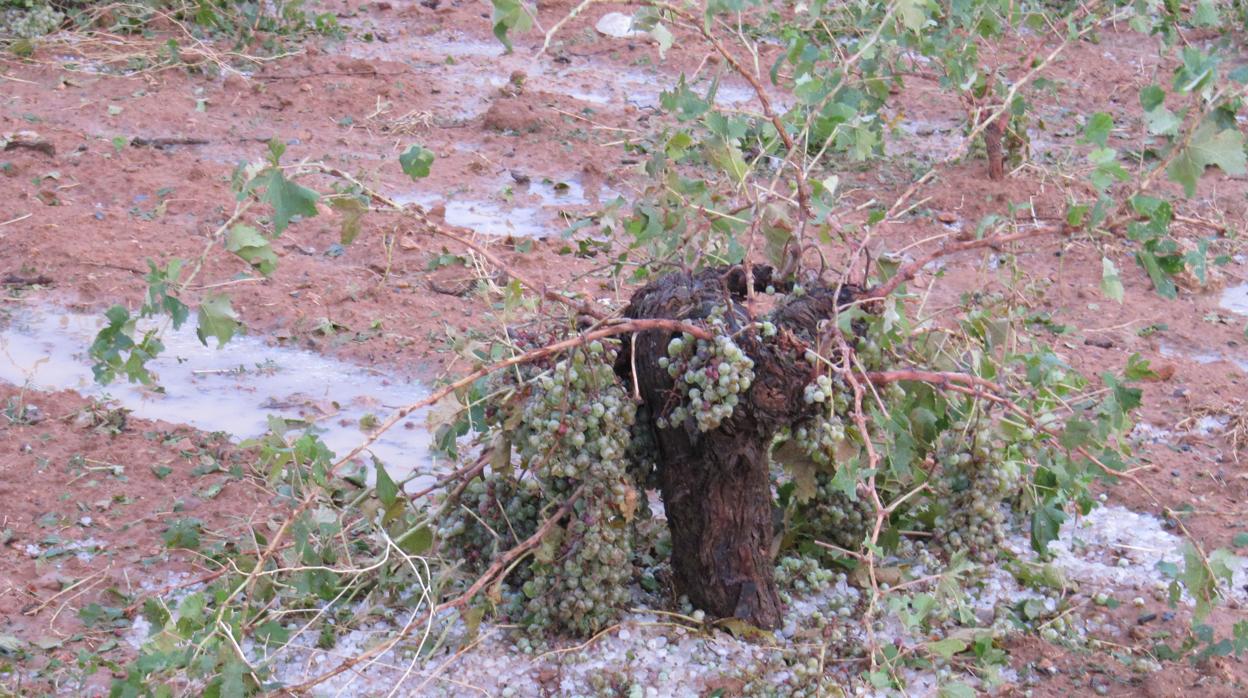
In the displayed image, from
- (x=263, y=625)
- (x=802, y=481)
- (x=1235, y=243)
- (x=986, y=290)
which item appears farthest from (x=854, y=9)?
(x=263, y=625)

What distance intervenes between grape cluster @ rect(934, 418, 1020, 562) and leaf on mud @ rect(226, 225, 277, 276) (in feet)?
4.95

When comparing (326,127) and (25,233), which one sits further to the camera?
(326,127)

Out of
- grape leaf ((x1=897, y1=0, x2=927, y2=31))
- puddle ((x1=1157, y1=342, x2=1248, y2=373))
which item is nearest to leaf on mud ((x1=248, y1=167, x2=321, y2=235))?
grape leaf ((x1=897, y1=0, x2=927, y2=31))

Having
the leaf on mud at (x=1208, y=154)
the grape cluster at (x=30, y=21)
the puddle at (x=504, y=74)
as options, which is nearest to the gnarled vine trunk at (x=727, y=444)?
the leaf on mud at (x=1208, y=154)

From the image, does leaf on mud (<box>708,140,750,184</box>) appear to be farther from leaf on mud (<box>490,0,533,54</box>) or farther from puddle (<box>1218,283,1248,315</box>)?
puddle (<box>1218,283,1248,315</box>)

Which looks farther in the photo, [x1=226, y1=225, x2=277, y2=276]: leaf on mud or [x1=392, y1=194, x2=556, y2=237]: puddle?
[x1=392, y1=194, x2=556, y2=237]: puddle

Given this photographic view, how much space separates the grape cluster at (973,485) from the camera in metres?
2.82

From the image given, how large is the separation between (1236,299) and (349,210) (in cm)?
370

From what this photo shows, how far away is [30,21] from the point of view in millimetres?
6738

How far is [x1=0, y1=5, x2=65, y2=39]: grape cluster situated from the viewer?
6664 mm

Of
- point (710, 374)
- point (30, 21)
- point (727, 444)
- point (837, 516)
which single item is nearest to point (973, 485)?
point (837, 516)

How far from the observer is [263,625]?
2.54 metres

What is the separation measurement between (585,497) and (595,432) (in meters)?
0.15

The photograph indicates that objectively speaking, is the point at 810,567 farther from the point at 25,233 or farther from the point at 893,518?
the point at 25,233
